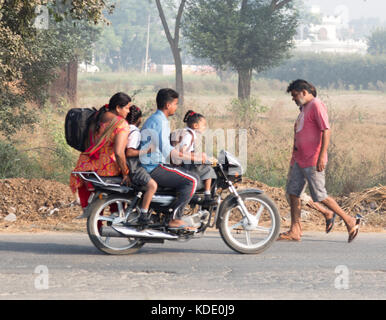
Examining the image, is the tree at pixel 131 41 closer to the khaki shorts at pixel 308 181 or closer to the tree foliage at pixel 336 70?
the tree foliage at pixel 336 70

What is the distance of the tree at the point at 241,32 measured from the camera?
31.6 metres

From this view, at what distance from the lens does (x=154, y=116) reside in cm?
740

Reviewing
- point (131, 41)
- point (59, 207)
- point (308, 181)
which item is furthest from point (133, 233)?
point (131, 41)

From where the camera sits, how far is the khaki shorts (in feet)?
27.2

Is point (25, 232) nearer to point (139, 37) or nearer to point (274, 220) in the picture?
point (274, 220)

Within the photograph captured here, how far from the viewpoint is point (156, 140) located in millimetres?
7328

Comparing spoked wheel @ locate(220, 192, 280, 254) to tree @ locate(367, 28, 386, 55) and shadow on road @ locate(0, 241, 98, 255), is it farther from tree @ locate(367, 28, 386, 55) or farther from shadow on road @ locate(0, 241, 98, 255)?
tree @ locate(367, 28, 386, 55)

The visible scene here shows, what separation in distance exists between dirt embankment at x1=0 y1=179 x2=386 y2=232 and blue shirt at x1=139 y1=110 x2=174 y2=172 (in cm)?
280

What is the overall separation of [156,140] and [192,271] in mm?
1464

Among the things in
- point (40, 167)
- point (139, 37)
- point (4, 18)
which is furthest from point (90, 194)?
point (139, 37)

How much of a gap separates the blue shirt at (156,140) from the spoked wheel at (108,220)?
53cm

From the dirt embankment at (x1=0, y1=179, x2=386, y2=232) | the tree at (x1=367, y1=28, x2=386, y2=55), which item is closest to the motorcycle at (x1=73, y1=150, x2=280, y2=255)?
the dirt embankment at (x1=0, y1=179, x2=386, y2=232)

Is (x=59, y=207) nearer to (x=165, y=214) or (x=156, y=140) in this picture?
(x=165, y=214)
